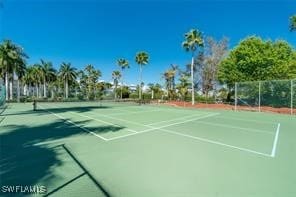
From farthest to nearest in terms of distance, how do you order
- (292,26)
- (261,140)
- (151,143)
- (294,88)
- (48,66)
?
(48,66), (292,26), (294,88), (261,140), (151,143)

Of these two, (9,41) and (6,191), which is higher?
(9,41)

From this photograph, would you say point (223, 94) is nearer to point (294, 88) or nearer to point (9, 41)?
point (294, 88)

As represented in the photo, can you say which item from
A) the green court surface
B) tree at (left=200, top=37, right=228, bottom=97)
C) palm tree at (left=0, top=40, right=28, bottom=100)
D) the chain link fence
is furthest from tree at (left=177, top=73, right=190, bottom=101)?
the green court surface

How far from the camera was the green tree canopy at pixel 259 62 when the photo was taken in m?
37.1

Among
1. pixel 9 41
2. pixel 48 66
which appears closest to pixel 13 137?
pixel 9 41

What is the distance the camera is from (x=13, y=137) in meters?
12.3

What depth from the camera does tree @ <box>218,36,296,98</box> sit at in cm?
3709

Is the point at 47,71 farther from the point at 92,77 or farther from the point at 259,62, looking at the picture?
the point at 259,62

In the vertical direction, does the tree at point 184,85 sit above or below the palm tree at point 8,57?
below

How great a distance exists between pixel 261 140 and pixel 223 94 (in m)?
44.6

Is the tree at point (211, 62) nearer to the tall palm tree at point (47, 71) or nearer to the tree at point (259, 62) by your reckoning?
the tree at point (259, 62)

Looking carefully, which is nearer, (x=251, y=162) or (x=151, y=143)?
(x=251, y=162)

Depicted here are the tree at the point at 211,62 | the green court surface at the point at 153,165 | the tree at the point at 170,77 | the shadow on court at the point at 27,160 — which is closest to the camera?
the green court surface at the point at 153,165

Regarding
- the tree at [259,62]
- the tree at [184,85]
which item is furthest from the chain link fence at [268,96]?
the tree at [184,85]
